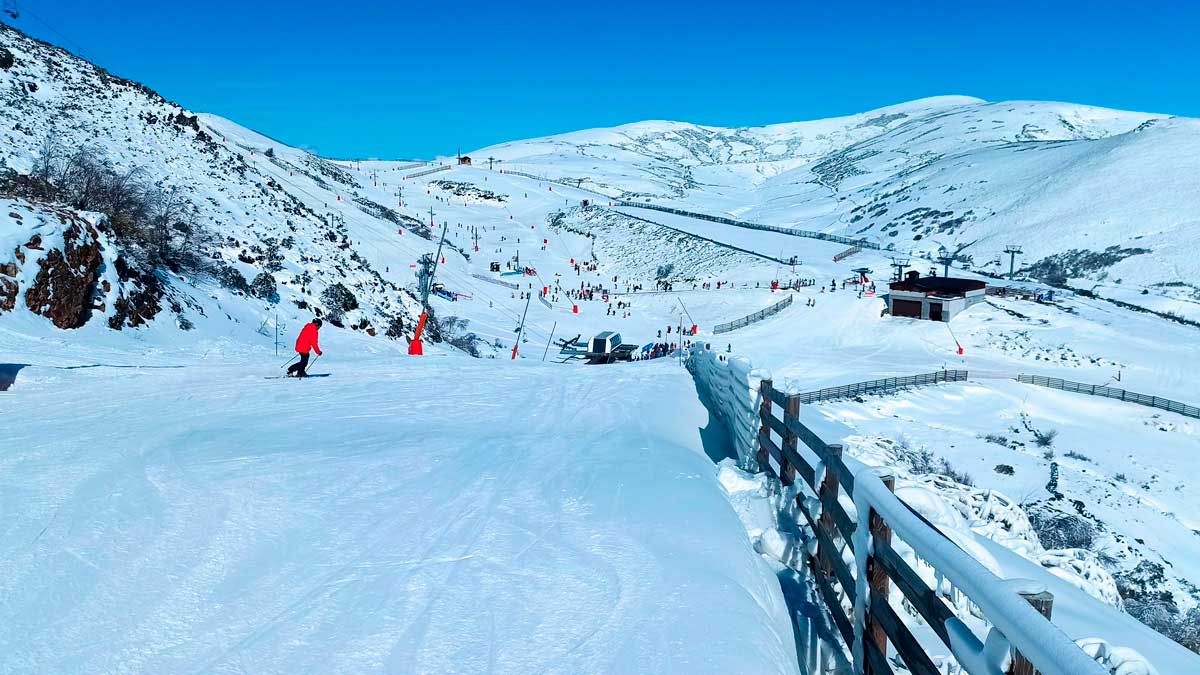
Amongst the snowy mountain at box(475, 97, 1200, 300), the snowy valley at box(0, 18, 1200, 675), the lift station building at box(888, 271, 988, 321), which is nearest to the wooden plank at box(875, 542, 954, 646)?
the snowy valley at box(0, 18, 1200, 675)

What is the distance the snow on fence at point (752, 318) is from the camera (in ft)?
147

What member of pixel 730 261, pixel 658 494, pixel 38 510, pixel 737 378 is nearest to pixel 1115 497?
pixel 737 378

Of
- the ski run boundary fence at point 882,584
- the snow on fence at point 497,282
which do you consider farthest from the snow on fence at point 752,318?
the ski run boundary fence at point 882,584

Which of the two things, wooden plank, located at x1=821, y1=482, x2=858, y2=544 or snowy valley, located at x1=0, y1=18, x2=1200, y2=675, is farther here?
wooden plank, located at x1=821, y1=482, x2=858, y2=544

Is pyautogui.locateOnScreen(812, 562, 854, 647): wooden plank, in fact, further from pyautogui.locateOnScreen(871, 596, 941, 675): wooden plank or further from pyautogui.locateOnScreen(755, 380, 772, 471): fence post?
pyautogui.locateOnScreen(755, 380, 772, 471): fence post

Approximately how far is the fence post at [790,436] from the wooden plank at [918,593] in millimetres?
3106

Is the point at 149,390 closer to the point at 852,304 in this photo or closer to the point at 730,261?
the point at 852,304

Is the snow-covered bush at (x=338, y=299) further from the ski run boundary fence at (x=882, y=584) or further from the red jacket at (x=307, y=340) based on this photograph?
the ski run boundary fence at (x=882, y=584)

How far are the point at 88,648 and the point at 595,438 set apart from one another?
625 centimetres

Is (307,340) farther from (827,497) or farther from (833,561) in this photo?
(833,561)

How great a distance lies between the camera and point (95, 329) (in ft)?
50.1

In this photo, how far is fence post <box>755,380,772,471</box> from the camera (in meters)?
8.51

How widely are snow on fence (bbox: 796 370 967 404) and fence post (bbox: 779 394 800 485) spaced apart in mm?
22923

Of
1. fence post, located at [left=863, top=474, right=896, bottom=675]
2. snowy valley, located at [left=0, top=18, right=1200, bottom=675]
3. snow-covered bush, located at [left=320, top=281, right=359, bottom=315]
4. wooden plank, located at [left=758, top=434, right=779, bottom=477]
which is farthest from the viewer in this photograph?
snow-covered bush, located at [left=320, top=281, right=359, bottom=315]
